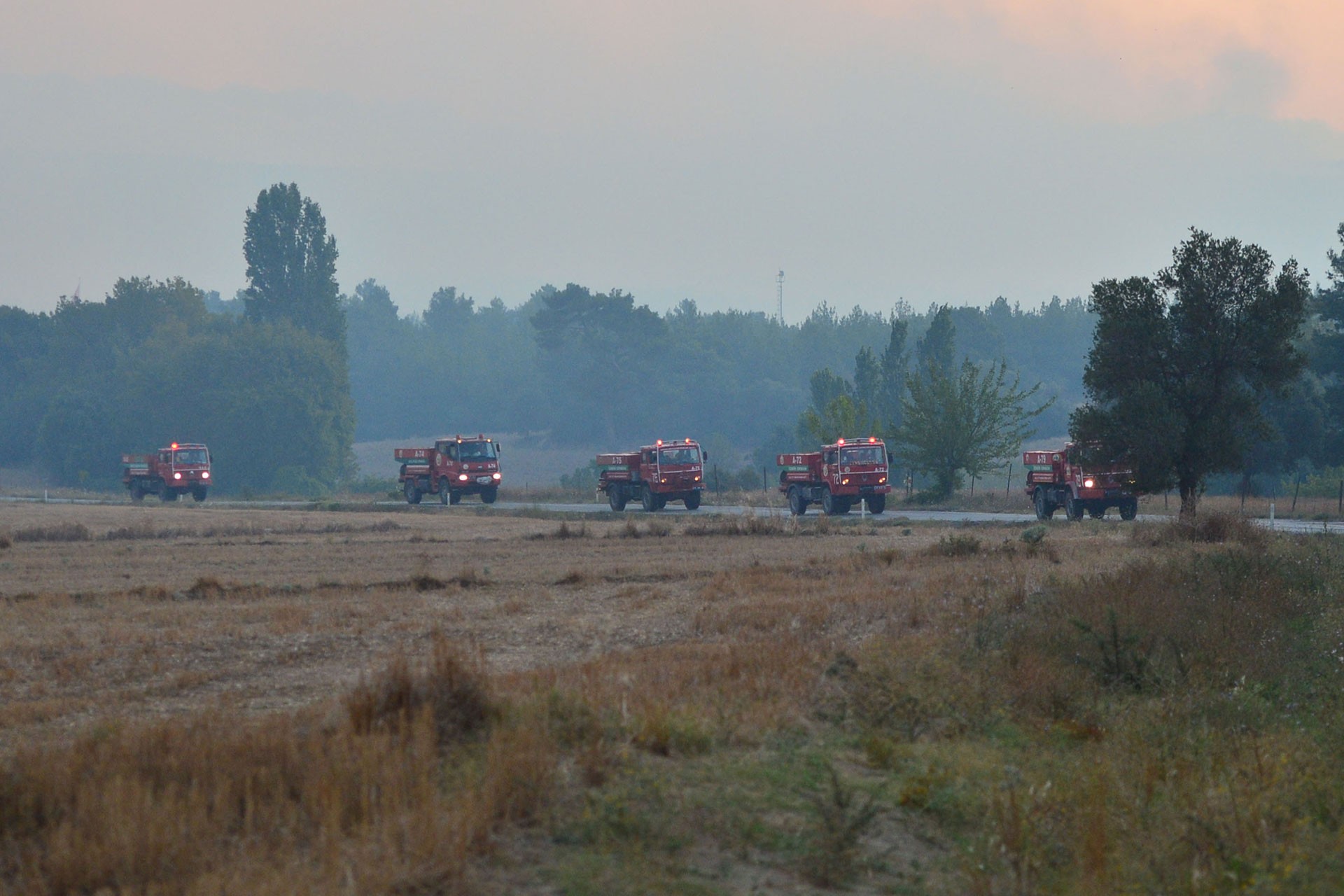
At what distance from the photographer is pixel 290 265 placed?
113062mm

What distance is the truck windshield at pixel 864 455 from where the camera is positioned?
48.2 m

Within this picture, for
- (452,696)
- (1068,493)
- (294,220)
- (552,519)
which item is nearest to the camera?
(452,696)

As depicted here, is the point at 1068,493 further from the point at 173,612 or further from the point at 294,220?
the point at 294,220

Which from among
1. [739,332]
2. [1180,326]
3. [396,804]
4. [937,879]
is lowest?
[937,879]

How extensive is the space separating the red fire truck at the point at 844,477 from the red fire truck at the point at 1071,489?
20.6 feet

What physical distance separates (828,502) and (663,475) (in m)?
6.84

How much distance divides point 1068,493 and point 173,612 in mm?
30299

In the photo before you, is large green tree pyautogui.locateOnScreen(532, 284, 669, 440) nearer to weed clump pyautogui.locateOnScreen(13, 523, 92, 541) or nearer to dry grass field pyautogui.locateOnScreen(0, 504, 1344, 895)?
weed clump pyautogui.locateOnScreen(13, 523, 92, 541)

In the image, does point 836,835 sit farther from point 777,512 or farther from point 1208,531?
point 777,512

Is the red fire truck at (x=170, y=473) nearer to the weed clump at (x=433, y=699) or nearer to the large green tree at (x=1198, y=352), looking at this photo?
the large green tree at (x=1198, y=352)

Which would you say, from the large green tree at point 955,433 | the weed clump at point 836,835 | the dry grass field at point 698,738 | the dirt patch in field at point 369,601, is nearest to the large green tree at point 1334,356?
the large green tree at point 955,433

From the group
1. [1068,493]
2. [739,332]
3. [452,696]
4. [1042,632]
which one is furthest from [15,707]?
[739,332]

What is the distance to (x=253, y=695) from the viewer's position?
40.3 ft

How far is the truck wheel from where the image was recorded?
4872 cm
